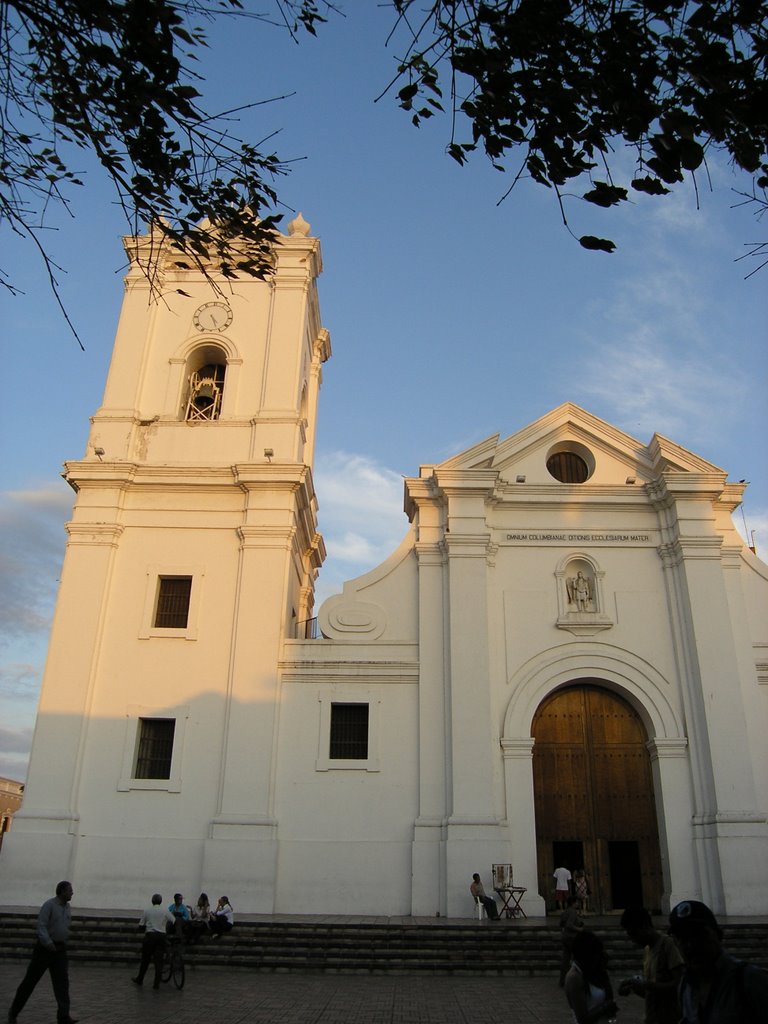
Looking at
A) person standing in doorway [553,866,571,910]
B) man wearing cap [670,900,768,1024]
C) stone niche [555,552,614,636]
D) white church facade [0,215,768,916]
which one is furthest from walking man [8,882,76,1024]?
stone niche [555,552,614,636]

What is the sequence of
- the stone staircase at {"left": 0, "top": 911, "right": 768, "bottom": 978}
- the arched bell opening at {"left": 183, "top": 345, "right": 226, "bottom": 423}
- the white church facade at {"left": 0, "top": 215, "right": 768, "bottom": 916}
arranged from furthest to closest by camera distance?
1. the arched bell opening at {"left": 183, "top": 345, "right": 226, "bottom": 423}
2. the white church facade at {"left": 0, "top": 215, "right": 768, "bottom": 916}
3. the stone staircase at {"left": 0, "top": 911, "right": 768, "bottom": 978}

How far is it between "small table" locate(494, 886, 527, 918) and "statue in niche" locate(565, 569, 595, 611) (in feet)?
19.3

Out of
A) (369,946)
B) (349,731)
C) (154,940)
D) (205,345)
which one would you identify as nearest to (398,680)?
(349,731)

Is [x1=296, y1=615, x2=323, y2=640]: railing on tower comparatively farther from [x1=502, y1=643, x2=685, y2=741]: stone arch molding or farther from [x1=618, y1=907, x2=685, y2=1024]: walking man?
[x1=618, y1=907, x2=685, y2=1024]: walking man

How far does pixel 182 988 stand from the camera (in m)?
10.6

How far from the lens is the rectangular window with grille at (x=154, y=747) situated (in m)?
16.5

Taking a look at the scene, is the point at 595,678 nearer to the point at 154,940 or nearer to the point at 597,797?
the point at 597,797

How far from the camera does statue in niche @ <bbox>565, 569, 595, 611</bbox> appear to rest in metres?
17.9

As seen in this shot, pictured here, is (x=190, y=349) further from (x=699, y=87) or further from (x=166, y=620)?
(x=699, y=87)

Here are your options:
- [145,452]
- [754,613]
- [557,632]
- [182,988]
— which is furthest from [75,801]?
[754,613]

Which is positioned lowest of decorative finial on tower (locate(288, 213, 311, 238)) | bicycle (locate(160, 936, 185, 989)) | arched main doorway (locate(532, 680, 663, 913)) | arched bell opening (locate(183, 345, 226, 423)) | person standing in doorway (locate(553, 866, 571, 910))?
bicycle (locate(160, 936, 185, 989))

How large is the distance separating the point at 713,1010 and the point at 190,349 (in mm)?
19369

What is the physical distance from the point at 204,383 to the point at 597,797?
13.2 metres

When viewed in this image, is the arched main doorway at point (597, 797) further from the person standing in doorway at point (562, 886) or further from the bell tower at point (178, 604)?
the bell tower at point (178, 604)
